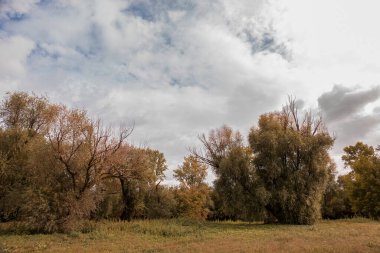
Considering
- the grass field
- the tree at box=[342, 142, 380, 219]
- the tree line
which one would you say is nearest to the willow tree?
the tree line

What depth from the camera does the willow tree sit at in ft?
116

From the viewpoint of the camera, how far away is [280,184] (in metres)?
36.1

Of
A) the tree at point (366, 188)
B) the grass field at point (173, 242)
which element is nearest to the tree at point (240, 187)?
the grass field at point (173, 242)

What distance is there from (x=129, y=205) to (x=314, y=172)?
24532mm

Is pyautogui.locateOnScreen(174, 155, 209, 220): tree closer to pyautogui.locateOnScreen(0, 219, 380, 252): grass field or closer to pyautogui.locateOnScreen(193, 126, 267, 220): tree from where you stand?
pyautogui.locateOnScreen(193, 126, 267, 220): tree

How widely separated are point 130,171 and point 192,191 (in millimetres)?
24132

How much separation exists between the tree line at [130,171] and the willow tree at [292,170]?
0.10 metres

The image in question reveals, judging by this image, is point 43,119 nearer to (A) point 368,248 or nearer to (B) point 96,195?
(B) point 96,195

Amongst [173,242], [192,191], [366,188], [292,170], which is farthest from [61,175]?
[366,188]

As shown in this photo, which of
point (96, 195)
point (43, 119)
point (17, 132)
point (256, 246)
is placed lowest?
point (256, 246)

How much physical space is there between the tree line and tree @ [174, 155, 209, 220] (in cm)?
470

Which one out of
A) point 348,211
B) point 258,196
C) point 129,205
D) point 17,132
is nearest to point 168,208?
point 129,205

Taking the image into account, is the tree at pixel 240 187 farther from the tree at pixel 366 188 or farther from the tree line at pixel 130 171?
the tree at pixel 366 188

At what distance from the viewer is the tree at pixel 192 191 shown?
5625 centimetres
